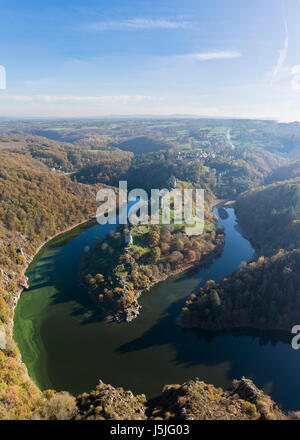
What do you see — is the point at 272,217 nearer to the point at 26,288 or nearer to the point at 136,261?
the point at 136,261

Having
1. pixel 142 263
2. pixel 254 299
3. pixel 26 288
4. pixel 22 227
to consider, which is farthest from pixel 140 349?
pixel 22 227

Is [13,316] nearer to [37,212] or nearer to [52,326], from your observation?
[52,326]

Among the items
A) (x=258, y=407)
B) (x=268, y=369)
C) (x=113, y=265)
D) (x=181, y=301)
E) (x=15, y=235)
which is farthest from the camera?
(x=15, y=235)

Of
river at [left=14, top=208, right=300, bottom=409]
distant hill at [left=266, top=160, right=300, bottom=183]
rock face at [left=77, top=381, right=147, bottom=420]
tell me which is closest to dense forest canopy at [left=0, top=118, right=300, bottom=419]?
rock face at [left=77, top=381, right=147, bottom=420]

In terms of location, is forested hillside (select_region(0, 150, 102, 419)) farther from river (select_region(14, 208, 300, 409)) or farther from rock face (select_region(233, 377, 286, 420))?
rock face (select_region(233, 377, 286, 420))
